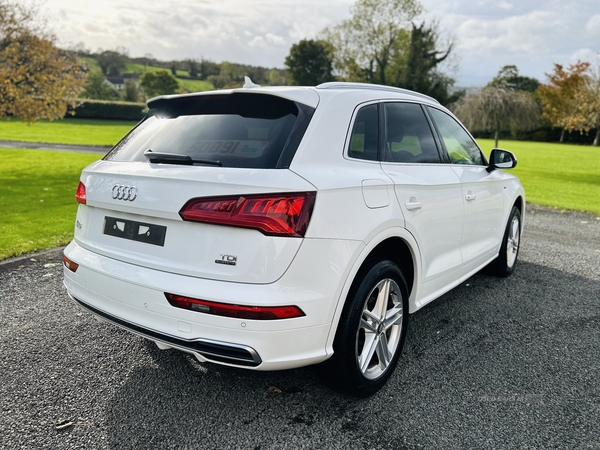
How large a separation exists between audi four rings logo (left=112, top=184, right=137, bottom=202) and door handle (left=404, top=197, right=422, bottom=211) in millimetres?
1615

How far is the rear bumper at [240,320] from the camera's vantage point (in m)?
2.39

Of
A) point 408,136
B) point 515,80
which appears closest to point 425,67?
point 515,80

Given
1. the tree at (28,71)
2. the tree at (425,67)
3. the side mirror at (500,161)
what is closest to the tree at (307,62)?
the tree at (425,67)

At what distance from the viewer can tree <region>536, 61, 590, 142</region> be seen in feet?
185

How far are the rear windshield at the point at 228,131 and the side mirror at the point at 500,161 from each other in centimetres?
264

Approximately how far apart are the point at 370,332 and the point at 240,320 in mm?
988

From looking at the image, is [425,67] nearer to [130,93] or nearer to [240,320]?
[130,93]

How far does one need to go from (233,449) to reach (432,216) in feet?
6.47

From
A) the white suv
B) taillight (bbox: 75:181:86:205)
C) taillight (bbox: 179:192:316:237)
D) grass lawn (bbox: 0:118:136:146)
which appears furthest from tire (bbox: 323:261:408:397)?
grass lawn (bbox: 0:118:136:146)

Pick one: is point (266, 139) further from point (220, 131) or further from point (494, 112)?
point (494, 112)

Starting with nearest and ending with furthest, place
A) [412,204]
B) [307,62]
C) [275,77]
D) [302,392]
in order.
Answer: [302,392] → [412,204] → [307,62] → [275,77]

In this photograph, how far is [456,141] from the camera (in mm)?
4336

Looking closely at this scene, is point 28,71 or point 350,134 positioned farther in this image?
point 28,71

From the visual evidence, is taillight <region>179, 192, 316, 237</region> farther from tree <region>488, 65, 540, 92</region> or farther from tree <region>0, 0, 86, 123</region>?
tree <region>488, 65, 540, 92</region>
